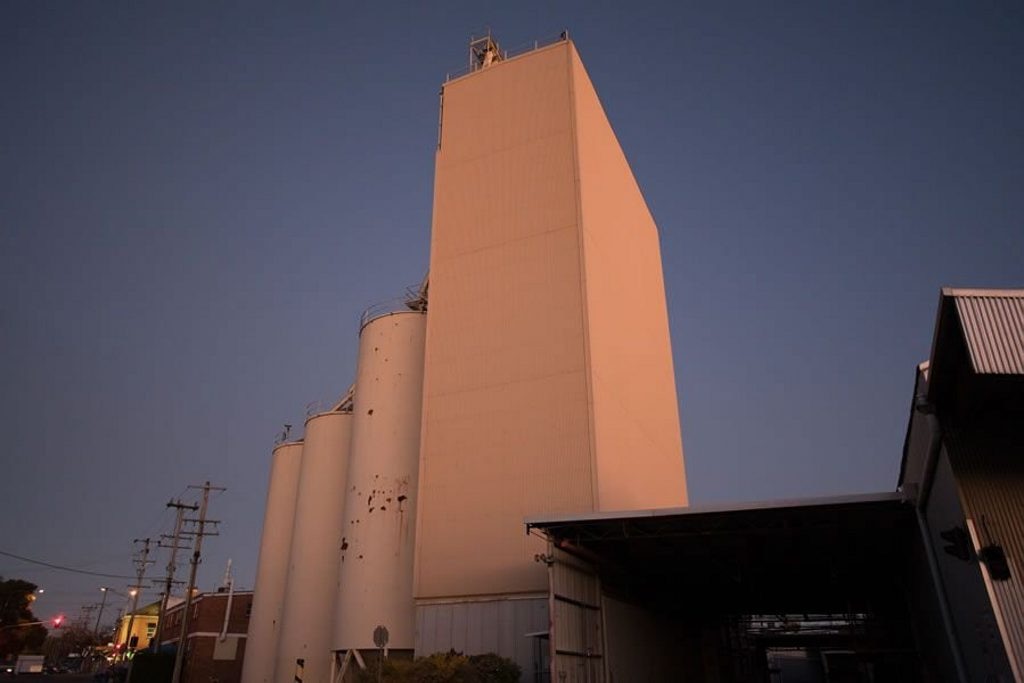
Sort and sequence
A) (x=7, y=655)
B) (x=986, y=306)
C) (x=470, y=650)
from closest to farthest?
(x=986, y=306)
(x=470, y=650)
(x=7, y=655)

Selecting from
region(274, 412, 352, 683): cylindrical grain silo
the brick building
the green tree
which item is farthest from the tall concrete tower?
the green tree

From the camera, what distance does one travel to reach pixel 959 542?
11820 millimetres

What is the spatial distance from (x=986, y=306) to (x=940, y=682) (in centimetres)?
1560

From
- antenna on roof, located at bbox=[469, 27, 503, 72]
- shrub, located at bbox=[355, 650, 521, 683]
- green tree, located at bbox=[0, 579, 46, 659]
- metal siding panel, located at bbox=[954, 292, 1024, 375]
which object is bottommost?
shrub, located at bbox=[355, 650, 521, 683]

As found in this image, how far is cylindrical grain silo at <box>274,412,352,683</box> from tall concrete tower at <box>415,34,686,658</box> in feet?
23.9

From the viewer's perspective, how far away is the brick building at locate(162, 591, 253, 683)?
4359 cm

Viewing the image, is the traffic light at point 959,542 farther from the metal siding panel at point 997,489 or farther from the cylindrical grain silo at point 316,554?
the cylindrical grain silo at point 316,554

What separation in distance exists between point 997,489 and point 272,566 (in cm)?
3161

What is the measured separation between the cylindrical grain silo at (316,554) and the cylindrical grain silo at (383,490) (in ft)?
11.1

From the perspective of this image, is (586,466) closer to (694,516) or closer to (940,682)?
(694,516)

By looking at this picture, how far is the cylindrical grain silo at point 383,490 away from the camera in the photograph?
25.2m

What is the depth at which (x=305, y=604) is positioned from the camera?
29234 mm

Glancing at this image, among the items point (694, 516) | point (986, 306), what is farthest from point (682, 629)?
point (986, 306)

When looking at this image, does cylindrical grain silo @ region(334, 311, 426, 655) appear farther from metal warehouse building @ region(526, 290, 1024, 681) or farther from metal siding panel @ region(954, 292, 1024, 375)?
metal siding panel @ region(954, 292, 1024, 375)
